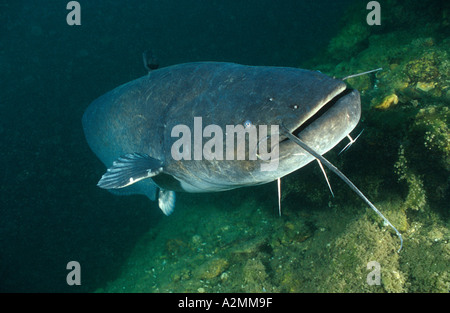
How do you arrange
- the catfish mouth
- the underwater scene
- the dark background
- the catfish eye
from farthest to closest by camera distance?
the dark background → the underwater scene → the catfish eye → the catfish mouth

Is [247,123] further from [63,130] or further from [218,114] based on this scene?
[63,130]

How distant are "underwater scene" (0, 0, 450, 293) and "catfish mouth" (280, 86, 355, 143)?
0.05 feet

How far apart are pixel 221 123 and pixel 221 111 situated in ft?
0.41

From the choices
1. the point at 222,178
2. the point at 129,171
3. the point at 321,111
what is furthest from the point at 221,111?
the point at 129,171

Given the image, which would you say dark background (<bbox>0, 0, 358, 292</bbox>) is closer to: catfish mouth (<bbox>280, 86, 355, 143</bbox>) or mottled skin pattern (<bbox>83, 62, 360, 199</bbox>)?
mottled skin pattern (<bbox>83, 62, 360, 199</bbox>)

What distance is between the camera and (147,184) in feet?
12.5

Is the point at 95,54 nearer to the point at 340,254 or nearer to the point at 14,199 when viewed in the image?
the point at 14,199

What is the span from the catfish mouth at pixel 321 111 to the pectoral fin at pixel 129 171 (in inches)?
61.7

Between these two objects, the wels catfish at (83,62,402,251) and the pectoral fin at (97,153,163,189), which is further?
the pectoral fin at (97,153,163,189)

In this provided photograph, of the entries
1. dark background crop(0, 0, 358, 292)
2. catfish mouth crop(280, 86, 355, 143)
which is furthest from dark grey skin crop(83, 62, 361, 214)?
dark background crop(0, 0, 358, 292)

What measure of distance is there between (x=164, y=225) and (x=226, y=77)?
6.52m

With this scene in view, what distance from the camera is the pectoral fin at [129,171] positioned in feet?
8.13

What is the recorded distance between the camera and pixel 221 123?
209 cm

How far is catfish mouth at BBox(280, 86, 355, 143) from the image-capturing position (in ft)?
5.27
